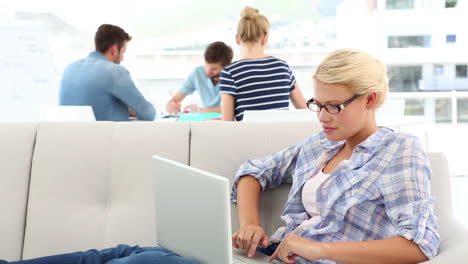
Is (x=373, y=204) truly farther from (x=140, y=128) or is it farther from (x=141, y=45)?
(x=141, y=45)

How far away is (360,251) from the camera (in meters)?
1.72

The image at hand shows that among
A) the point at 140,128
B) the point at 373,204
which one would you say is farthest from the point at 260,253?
the point at 140,128

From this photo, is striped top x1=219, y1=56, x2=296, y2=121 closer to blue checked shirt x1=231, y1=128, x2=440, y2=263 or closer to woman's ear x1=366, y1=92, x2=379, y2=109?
blue checked shirt x1=231, y1=128, x2=440, y2=263

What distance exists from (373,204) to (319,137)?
0.35m

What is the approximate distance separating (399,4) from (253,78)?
9.20 ft

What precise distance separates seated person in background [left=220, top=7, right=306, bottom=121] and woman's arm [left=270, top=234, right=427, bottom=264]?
1.72m

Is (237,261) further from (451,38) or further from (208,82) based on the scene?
(451,38)

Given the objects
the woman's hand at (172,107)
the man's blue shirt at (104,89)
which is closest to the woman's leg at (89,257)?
the man's blue shirt at (104,89)

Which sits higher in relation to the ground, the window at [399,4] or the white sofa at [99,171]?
the window at [399,4]

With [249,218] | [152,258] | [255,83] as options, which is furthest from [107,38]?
[152,258]

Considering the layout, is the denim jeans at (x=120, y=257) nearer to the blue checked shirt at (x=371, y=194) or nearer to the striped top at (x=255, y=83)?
the blue checked shirt at (x=371, y=194)

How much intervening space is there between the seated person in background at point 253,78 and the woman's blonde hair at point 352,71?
5.02ft

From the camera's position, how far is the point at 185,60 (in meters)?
6.17

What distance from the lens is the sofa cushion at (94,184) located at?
223cm
